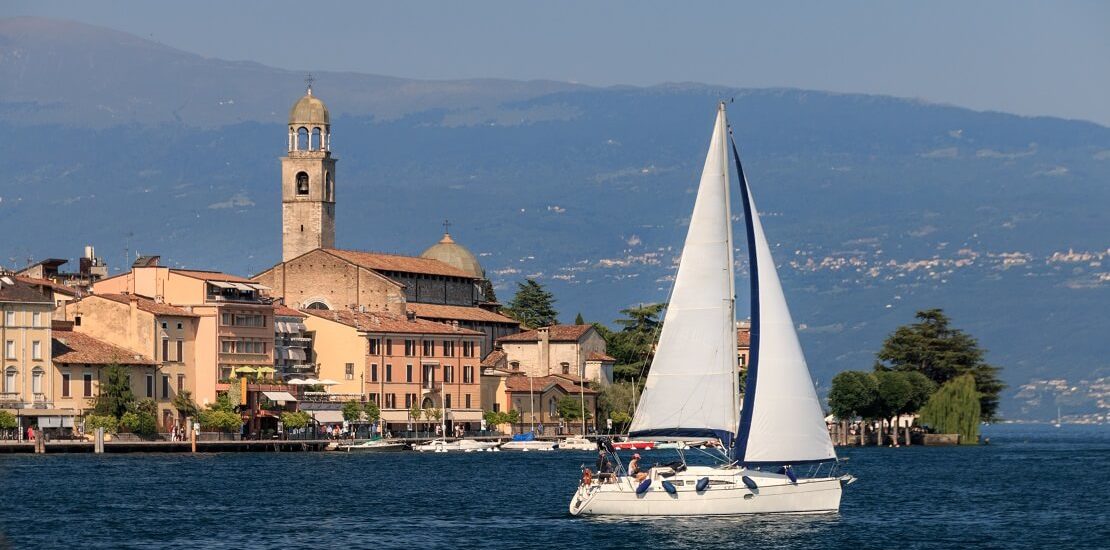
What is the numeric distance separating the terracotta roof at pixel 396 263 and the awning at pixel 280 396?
759 inches

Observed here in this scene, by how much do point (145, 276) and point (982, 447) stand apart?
5046cm

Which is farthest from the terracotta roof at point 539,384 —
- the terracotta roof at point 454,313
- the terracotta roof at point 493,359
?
the terracotta roof at point 454,313

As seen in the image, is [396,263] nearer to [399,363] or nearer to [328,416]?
[399,363]

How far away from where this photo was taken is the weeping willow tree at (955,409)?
415 feet

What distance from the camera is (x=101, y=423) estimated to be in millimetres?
96375

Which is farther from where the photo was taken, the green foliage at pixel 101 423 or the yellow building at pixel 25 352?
the yellow building at pixel 25 352

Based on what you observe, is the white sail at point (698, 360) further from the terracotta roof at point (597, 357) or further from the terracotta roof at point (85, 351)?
the terracotta roof at point (597, 357)

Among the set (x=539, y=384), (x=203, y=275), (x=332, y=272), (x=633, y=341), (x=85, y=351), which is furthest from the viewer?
(x=633, y=341)

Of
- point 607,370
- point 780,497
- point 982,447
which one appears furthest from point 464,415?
point 780,497

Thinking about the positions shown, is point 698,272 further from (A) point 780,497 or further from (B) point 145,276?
(B) point 145,276

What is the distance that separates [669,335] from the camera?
2063 inches

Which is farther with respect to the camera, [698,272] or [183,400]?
[183,400]

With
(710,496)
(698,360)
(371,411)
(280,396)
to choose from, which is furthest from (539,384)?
(710,496)

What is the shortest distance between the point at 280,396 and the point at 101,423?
50.8 ft
